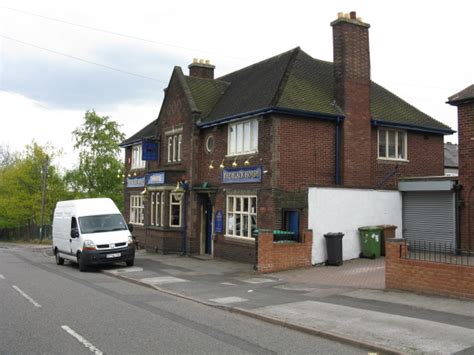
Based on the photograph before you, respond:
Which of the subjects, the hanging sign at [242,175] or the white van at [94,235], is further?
the hanging sign at [242,175]

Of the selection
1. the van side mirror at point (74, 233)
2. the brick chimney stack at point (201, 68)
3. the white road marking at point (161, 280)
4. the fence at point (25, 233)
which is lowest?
the fence at point (25, 233)

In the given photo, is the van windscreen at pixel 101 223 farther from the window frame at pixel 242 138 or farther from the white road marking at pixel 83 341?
the white road marking at pixel 83 341

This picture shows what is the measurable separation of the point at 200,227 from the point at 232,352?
48.7 feet

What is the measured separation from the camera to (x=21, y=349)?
6.91 m

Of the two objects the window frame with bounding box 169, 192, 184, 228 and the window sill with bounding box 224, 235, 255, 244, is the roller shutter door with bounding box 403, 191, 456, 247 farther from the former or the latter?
the window frame with bounding box 169, 192, 184, 228

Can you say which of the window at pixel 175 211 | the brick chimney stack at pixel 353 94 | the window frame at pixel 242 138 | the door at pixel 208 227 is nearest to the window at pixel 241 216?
the window frame at pixel 242 138

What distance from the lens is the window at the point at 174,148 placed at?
75.6ft

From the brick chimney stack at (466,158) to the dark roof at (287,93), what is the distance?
3784 mm

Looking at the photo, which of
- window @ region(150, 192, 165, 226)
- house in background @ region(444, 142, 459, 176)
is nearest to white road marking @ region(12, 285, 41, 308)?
window @ region(150, 192, 165, 226)

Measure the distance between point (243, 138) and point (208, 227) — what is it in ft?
15.9

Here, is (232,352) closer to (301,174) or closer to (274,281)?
(274,281)

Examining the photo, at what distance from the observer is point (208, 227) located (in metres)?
21.6

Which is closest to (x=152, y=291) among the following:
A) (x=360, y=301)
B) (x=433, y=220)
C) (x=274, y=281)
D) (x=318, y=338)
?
(x=274, y=281)

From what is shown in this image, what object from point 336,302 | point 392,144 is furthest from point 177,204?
point 336,302
